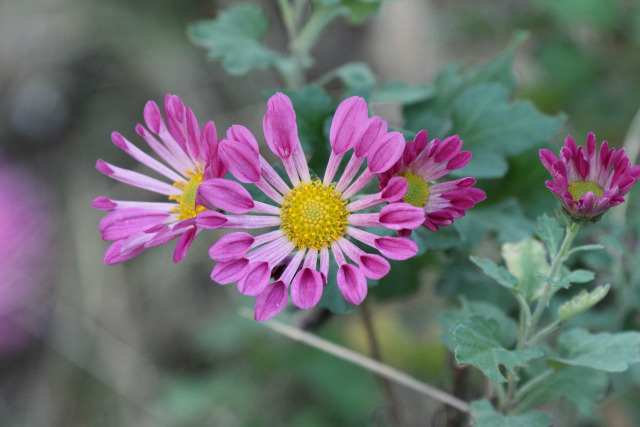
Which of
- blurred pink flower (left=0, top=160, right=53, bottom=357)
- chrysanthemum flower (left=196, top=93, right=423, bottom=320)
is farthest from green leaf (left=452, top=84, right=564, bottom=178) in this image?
blurred pink flower (left=0, top=160, right=53, bottom=357)

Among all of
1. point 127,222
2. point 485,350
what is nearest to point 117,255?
point 127,222

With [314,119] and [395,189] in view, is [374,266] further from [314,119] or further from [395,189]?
[314,119]

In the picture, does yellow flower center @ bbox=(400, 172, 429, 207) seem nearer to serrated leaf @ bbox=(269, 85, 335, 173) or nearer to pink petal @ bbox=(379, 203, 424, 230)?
pink petal @ bbox=(379, 203, 424, 230)

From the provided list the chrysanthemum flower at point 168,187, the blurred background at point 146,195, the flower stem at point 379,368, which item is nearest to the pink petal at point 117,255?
the chrysanthemum flower at point 168,187

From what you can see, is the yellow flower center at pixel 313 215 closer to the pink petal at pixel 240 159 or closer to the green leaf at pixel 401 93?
the pink petal at pixel 240 159

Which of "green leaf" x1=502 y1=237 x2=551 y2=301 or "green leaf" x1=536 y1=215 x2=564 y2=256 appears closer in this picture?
"green leaf" x1=536 y1=215 x2=564 y2=256

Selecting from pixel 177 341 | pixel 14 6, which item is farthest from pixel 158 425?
pixel 14 6

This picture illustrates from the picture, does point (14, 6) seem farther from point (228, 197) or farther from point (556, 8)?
point (228, 197)
